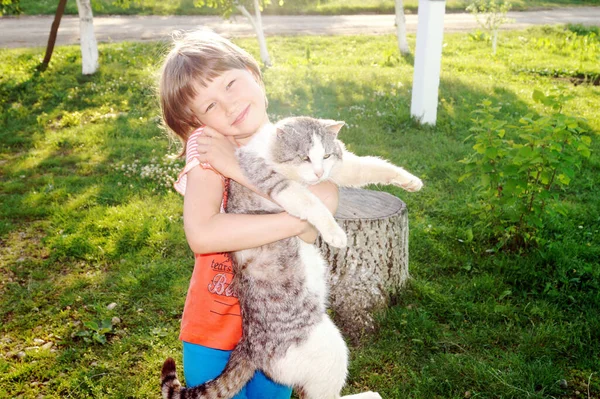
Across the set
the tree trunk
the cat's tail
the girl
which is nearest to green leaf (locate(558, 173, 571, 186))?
the girl

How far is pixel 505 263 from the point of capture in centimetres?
520

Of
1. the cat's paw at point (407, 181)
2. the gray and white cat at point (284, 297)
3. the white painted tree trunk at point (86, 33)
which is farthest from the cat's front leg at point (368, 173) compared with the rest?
the white painted tree trunk at point (86, 33)

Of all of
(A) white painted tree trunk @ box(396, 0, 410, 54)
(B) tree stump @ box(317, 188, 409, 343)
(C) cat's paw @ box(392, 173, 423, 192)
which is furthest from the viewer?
(A) white painted tree trunk @ box(396, 0, 410, 54)

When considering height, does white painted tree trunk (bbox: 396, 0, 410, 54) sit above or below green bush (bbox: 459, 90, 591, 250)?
above

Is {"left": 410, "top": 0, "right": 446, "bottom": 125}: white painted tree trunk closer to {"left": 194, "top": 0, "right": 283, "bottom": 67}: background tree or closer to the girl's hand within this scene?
{"left": 194, "top": 0, "right": 283, "bottom": 67}: background tree

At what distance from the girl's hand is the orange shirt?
0.18 ft

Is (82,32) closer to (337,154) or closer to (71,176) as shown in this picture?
(71,176)

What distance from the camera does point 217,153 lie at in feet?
9.04

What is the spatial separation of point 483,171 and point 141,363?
12.2ft

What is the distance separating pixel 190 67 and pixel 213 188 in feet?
2.16

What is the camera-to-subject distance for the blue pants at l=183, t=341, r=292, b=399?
288 centimetres

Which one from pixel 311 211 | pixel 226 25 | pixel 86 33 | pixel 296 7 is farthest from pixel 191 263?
pixel 296 7

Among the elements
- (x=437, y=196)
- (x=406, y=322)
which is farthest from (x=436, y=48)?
(x=406, y=322)

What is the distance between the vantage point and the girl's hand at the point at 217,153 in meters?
2.71
